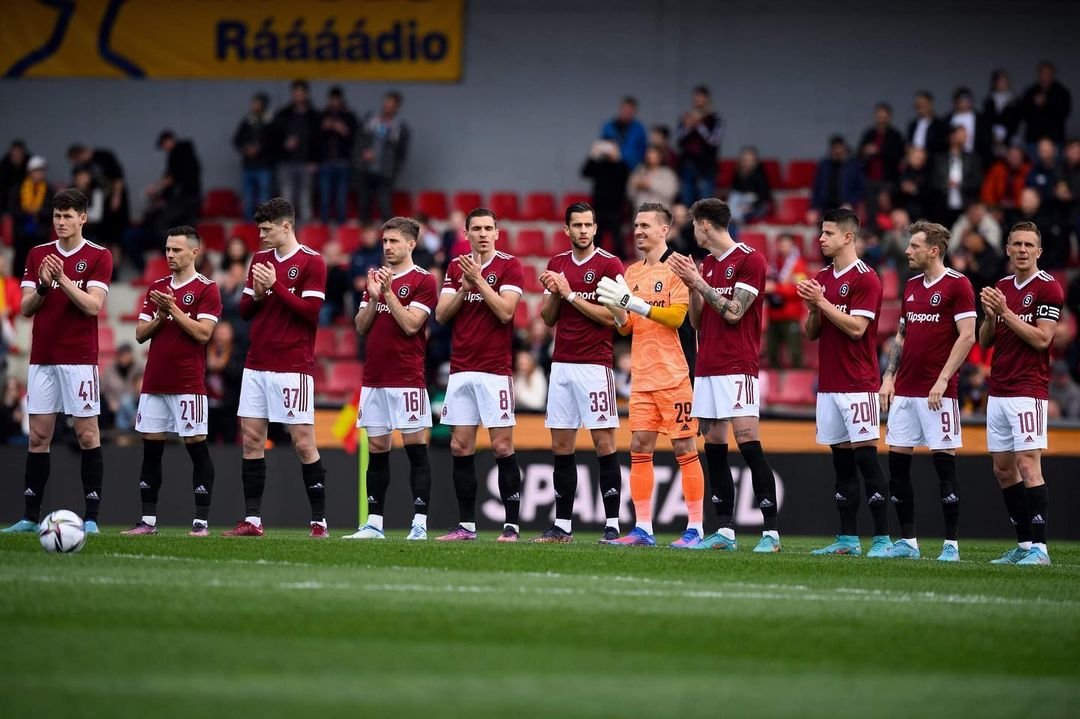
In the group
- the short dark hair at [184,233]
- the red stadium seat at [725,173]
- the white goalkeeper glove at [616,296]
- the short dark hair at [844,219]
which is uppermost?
the red stadium seat at [725,173]

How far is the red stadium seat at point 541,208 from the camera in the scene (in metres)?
25.9

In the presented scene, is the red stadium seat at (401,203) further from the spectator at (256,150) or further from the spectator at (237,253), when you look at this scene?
the spectator at (237,253)

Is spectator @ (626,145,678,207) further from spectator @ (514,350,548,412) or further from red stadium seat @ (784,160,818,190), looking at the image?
spectator @ (514,350,548,412)

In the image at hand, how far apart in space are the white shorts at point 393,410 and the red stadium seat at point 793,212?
13.7 m

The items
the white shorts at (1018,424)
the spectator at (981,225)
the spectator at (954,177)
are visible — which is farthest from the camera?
the spectator at (954,177)

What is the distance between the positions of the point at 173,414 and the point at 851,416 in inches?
212

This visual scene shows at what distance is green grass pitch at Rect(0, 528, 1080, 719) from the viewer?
5973mm

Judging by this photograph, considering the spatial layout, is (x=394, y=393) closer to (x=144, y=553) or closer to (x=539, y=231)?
(x=144, y=553)

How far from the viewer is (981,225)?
21.1m

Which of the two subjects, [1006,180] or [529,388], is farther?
[1006,180]

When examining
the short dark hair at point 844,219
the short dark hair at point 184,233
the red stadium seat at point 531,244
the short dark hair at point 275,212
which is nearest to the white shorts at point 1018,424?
the short dark hair at point 844,219

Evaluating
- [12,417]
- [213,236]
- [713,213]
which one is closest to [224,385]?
[12,417]

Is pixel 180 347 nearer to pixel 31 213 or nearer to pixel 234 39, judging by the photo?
pixel 31 213

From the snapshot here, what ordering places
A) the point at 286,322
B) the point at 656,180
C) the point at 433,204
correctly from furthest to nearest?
the point at 433,204
the point at 656,180
the point at 286,322
